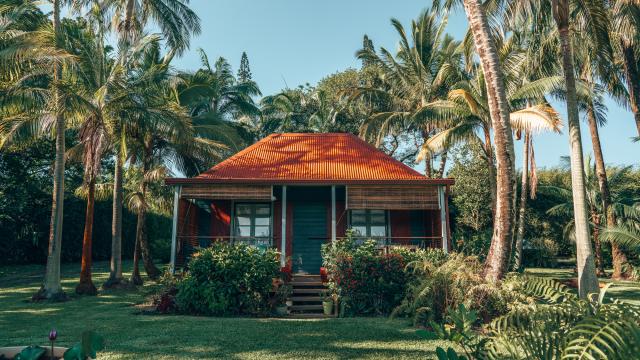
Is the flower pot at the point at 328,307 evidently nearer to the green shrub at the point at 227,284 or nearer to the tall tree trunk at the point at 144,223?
the green shrub at the point at 227,284

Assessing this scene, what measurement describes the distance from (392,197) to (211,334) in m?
6.84

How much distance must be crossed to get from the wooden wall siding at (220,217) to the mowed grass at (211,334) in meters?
4.23

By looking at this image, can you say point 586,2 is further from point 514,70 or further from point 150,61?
point 150,61

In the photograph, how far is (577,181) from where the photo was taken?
32.3 feet

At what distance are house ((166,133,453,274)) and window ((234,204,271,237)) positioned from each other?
32 millimetres

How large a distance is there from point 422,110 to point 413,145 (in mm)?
10862

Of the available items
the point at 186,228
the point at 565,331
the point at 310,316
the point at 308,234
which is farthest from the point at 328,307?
the point at 565,331

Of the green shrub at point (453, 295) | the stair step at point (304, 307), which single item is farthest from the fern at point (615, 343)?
the stair step at point (304, 307)

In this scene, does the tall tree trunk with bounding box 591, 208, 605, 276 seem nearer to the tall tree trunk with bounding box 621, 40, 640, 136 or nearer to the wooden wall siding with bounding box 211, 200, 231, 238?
the tall tree trunk with bounding box 621, 40, 640, 136

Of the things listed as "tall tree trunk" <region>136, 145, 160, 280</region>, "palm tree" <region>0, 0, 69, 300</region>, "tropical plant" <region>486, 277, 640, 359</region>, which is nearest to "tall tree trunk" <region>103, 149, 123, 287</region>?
"tall tree trunk" <region>136, 145, 160, 280</region>

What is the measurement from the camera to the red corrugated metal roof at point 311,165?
1263 cm

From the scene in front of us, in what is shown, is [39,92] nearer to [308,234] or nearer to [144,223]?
[144,223]

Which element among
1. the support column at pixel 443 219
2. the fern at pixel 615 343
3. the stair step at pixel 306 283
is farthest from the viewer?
the support column at pixel 443 219

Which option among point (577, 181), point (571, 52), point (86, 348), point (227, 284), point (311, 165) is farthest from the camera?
point (311, 165)
